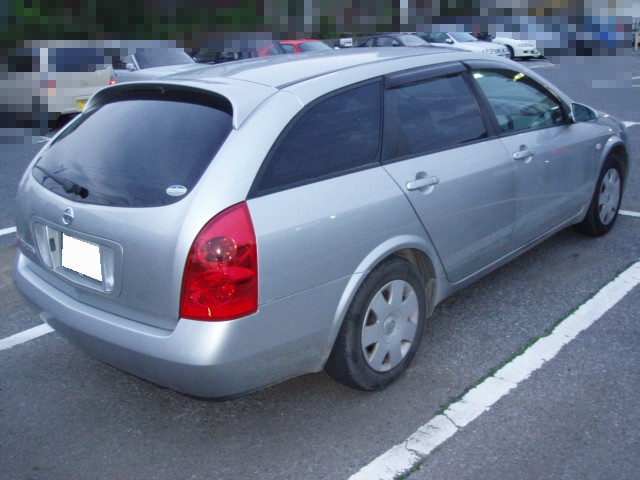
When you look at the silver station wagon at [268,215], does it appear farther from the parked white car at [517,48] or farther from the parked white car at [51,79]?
the parked white car at [517,48]

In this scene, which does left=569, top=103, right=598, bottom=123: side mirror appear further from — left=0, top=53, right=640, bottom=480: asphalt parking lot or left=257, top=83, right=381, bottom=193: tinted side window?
left=257, top=83, right=381, bottom=193: tinted side window

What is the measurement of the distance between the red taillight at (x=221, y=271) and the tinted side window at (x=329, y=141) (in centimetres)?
24

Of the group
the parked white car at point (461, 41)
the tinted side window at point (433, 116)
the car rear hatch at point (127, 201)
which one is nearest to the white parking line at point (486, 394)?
the car rear hatch at point (127, 201)

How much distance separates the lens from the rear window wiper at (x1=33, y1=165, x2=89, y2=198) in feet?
10.8

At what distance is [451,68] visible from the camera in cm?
422

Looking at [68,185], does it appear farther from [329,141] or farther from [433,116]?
[433,116]

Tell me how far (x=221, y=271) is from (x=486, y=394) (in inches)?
59.6

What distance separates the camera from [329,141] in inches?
135

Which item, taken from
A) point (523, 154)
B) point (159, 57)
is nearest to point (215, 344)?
point (523, 154)

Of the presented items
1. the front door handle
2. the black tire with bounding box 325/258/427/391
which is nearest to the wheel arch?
the front door handle

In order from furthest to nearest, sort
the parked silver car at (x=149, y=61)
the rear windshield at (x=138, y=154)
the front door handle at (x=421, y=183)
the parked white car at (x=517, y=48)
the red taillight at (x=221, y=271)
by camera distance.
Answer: the parked white car at (x=517, y=48), the parked silver car at (x=149, y=61), the front door handle at (x=421, y=183), the rear windshield at (x=138, y=154), the red taillight at (x=221, y=271)

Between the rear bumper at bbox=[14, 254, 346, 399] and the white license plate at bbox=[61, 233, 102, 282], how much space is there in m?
0.16

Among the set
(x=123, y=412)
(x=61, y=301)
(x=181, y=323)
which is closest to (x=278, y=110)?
(x=181, y=323)

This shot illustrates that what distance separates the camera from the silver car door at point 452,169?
3725 mm
